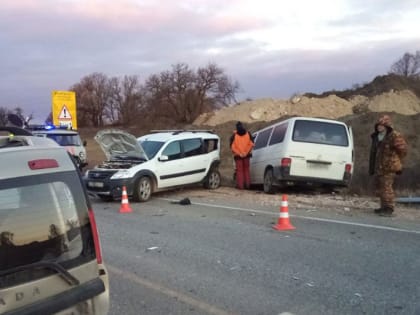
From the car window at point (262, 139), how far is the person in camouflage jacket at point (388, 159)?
15.2 feet

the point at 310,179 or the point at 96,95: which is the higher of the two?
the point at 96,95

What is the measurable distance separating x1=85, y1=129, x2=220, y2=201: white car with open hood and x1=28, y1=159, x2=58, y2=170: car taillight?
9.07 meters

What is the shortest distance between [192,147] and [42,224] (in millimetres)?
11111

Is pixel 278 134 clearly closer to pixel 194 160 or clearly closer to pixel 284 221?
pixel 194 160

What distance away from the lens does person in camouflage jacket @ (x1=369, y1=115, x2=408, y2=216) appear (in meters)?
9.59

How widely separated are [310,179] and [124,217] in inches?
193

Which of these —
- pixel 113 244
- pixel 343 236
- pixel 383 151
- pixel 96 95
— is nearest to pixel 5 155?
pixel 113 244

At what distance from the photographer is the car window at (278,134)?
43.1ft

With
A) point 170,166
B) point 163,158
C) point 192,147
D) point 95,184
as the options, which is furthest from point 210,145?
point 95,184

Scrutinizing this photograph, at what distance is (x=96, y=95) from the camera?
8825cm

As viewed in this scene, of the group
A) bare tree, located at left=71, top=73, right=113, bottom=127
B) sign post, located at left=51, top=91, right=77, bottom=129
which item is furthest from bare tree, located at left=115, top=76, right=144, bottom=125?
sign post, located at left=51, top=91, right=77, bottom=129

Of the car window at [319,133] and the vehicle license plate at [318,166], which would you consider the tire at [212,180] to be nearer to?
the car window at [319,133]

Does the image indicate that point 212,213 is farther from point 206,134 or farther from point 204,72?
point 204,72

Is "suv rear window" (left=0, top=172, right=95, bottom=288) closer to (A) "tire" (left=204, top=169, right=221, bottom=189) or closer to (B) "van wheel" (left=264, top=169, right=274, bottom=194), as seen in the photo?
(B) "van wheel" (left=264, top=169, right=274, bottom=194)
